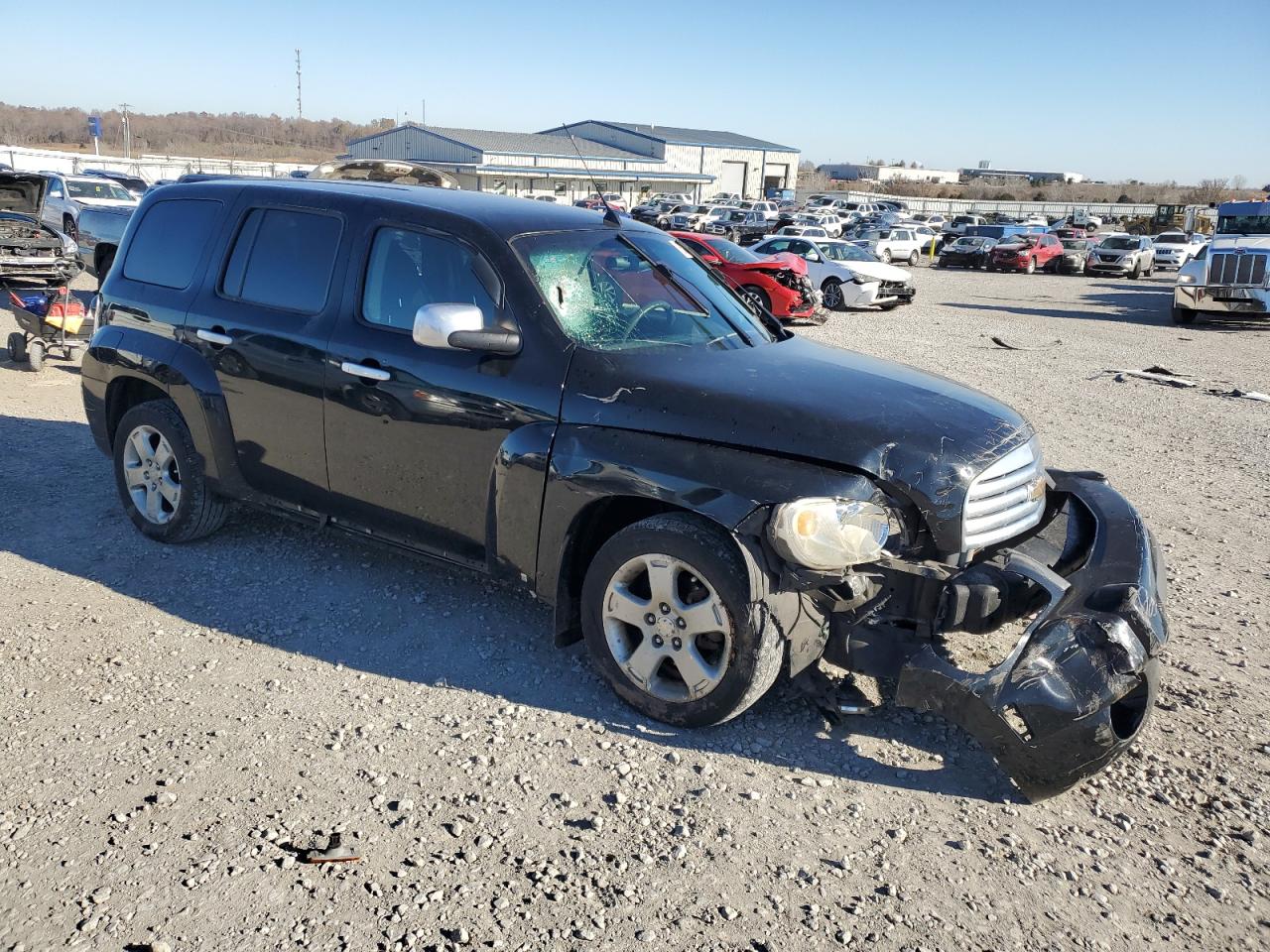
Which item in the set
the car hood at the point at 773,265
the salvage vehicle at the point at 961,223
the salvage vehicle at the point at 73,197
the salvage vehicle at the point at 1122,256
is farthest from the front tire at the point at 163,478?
the salvage vehicle at the point at 961,223

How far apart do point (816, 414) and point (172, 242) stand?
3.77 meters

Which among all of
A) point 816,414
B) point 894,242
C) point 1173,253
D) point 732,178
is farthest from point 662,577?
point 732,178

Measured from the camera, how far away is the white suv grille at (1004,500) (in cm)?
345

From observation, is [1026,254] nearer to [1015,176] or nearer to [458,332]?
[458,332]

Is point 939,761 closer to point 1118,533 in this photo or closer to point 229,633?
point 1118,533

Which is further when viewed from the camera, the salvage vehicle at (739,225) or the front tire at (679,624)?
the salvage vehicle at (739,225)

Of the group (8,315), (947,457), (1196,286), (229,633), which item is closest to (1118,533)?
(947,457)

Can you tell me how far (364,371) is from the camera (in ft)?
13.9

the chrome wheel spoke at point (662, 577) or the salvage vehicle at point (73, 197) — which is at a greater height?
the salvage vehicle at point (73, 197)

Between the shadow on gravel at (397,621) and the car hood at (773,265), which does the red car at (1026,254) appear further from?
the shadow on gravel at (397,621)

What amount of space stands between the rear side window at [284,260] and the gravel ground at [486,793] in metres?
1.45

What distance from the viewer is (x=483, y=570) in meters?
4.15

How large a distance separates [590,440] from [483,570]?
0.86 metres

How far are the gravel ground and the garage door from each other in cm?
8811
